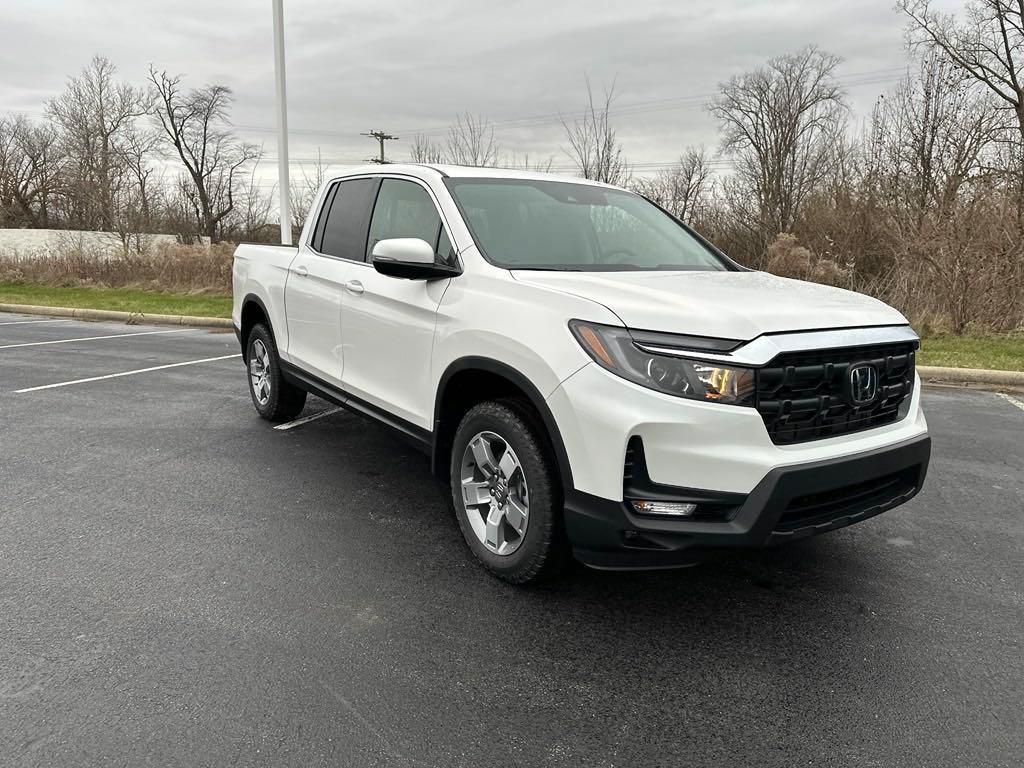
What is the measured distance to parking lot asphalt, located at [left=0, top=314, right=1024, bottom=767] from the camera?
2344mm

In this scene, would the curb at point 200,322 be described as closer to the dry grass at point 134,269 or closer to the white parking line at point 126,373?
the dry grass at point 134,269

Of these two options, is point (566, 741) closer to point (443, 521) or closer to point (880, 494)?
point (880, 494)

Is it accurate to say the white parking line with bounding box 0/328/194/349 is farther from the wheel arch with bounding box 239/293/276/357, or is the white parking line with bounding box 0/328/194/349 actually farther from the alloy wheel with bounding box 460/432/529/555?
the alloy wheel with bounding box 460/432/529/555

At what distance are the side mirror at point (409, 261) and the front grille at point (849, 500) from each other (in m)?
1.86

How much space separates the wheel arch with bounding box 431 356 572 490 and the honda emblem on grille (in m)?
1.15

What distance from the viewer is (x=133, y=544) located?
3779 mm

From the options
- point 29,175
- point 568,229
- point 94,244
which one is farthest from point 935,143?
point 29,175

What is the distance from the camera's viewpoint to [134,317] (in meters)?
14.9

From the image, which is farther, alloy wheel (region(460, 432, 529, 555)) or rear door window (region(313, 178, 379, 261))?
rear door window (region(313, 178, 379, 261))

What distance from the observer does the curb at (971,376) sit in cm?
841

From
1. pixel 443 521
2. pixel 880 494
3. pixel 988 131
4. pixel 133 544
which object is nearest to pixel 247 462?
pixel 133 544

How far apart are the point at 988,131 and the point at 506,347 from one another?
1337cm

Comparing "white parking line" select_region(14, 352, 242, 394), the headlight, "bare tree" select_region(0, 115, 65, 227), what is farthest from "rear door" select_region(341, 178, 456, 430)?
"bare tree" select_region(0, 115, 65, 227)

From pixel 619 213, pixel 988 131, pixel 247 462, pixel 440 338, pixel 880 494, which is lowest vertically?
pixel 247 462
